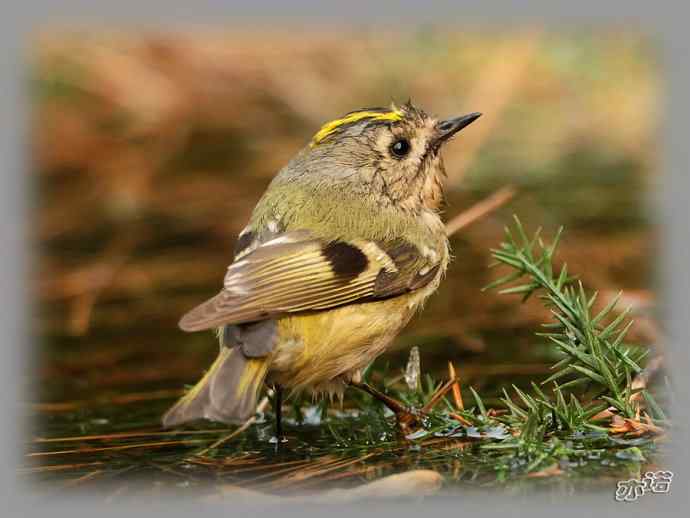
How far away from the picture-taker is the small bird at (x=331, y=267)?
9.88 feet

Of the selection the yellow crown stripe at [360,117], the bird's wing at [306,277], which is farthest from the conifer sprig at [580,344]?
the yellow crown stripe at [360,117]

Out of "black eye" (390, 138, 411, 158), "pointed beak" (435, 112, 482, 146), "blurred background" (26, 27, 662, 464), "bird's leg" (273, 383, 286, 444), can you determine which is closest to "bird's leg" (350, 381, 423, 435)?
"bird's leg" (273, 383, 286, 444)

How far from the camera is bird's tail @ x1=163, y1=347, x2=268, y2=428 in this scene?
111 inches

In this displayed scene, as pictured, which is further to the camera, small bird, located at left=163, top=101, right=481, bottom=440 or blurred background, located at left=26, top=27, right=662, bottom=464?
blurred background, located at left=26, top=27, right=662, bottom=464

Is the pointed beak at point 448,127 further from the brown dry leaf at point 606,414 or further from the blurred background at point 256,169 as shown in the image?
the brown dry leaf at point 606,414

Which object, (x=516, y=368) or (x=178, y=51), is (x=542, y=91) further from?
(x=516, y=368)

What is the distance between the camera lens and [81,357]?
14.7 ft

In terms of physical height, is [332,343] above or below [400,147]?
below

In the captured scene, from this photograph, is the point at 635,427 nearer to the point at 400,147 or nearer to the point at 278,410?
the point at 278,410

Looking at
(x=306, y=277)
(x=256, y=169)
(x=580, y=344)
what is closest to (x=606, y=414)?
(x=580, y=344)

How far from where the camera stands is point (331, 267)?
330 centimetres

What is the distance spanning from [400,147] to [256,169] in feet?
11.3

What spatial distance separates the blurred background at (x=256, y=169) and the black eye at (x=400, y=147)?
2.66 feet

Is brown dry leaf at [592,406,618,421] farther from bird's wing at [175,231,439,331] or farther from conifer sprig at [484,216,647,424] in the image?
bird's wing at [175,231,439,331]
